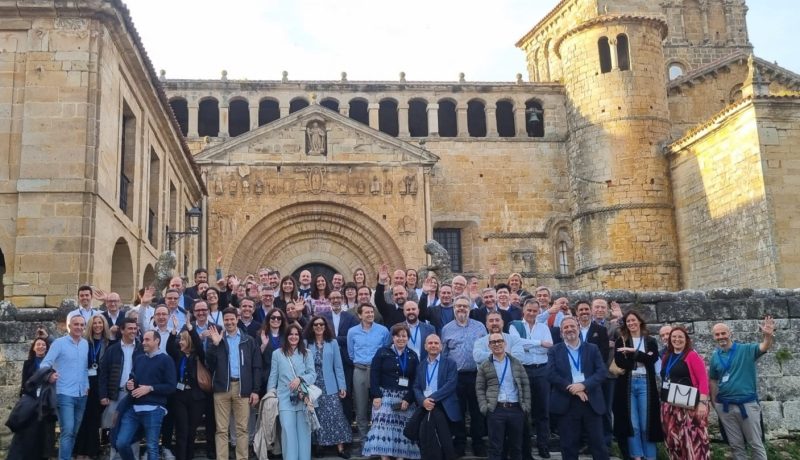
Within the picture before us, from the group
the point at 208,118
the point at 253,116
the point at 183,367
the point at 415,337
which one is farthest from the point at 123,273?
the point at 208,118

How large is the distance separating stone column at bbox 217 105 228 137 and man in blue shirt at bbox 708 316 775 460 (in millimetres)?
21732

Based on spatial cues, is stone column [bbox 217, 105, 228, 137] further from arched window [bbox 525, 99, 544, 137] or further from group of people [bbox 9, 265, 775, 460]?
group of people [bbox 9, 265, 775, 460]

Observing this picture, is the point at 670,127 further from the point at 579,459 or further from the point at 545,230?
the point at 579,459

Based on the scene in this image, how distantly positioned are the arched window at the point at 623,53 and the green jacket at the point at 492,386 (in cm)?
2117

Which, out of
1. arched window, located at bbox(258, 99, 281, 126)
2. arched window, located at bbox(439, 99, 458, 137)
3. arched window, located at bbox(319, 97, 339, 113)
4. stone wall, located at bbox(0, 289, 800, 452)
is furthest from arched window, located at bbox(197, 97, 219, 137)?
stone wall, located at bbox(0, 289, 800, 452)

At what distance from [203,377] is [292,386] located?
95cm

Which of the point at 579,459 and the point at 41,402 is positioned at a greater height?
the point at 41,402

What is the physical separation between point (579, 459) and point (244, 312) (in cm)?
395

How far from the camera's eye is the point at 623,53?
2712cm

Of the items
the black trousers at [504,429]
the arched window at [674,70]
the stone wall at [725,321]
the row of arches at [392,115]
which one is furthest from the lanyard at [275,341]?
the arched window at [674,70]

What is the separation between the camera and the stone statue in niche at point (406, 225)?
78.4 feet

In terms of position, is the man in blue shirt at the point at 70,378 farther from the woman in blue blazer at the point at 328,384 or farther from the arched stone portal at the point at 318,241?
the arched stone portal at the point at 318,241

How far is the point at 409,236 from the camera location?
23.9 m

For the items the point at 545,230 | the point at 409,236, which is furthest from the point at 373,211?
the point at 545,230
